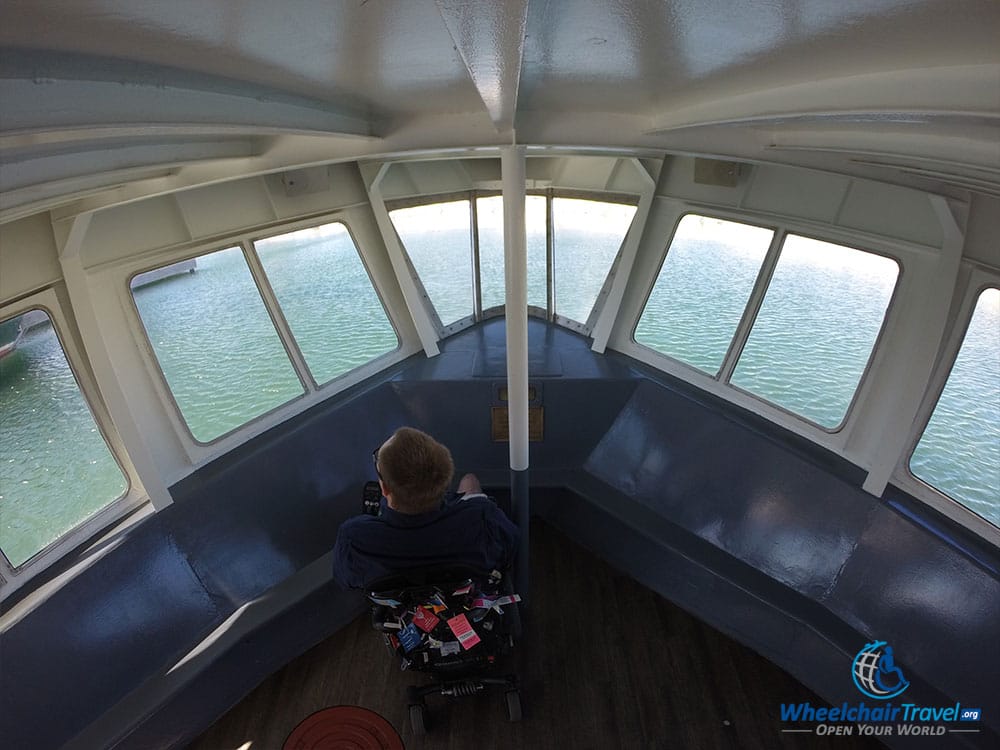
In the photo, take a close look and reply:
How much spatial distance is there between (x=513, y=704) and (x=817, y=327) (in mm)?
2553

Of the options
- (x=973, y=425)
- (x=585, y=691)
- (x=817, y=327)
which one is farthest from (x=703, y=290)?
(x=585, y=691)

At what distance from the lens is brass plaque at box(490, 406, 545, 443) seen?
13.1 feet

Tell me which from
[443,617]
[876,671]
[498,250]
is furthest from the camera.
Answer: [498,250]

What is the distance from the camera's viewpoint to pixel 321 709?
2.79 m

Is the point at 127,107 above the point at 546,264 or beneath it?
above

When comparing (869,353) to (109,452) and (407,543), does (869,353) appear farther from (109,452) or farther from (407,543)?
(109,452)

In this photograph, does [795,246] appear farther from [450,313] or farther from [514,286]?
[450,313]

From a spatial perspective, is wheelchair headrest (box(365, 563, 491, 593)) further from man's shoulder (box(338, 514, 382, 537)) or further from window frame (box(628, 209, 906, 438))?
window frame (box(628, 209, 906, 438))

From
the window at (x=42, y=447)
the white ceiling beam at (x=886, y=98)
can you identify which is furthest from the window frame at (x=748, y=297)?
the window at (x=42, y=447)

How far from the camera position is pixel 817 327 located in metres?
3.24

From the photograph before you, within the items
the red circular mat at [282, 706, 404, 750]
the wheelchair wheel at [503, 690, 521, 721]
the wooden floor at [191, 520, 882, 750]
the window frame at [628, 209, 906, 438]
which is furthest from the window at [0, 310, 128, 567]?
the window frame at [628, 209, 906, 438]

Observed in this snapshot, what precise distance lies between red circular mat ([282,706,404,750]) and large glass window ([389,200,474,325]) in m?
3.03

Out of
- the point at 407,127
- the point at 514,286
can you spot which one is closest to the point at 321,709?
the point at 514,286

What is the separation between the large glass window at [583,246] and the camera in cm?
Result: 450
